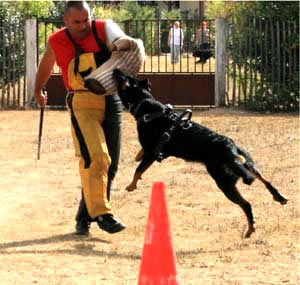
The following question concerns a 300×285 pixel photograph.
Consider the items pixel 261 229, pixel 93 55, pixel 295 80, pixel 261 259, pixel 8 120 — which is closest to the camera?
pixel 261 259

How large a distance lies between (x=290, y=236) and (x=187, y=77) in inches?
493

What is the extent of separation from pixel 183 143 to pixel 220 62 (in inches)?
496

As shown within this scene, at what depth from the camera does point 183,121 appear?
6.89 meters

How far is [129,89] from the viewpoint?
692 cm

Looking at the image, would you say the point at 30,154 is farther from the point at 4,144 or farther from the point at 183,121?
the point at 183,121

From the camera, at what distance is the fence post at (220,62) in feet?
63.0

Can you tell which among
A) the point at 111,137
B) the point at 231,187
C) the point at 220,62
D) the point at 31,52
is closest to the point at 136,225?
the point at 111,137

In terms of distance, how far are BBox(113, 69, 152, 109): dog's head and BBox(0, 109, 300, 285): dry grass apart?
1.19 metres

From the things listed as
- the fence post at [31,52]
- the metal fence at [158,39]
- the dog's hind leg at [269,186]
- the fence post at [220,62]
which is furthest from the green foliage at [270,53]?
the dog's hind leg at [269,186]

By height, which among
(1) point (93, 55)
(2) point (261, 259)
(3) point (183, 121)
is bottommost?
(2) point (261, 259)

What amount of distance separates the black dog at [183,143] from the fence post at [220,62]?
1237 cm

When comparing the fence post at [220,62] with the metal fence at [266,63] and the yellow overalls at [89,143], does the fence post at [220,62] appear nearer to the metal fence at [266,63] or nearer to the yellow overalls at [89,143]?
the metal fence at [266,63]

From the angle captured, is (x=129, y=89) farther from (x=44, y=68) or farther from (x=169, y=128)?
(x=44, y=68)

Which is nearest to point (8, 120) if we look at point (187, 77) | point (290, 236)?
Result: point (187, 77)
